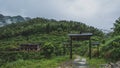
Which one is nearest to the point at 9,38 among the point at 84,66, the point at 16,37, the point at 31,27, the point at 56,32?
the point at 16,37

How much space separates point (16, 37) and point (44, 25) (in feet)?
27.0

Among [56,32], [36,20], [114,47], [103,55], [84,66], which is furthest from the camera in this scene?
[36,20]

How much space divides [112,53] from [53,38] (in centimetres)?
5527

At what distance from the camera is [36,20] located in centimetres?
9188

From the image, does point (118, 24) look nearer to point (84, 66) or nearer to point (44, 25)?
point (84, 66)

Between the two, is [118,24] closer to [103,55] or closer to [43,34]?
[103,55]

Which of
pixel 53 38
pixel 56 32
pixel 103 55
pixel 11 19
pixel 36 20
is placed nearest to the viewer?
pixel 103 55

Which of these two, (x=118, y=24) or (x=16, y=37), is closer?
(x=118, y=24)

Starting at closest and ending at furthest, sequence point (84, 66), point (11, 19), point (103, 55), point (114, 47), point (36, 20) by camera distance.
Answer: point (84, 66) < point (114, 47) < point (103, 55) < point (36, 20) < point (11, 19)

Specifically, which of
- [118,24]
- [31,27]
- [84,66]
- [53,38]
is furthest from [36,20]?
[84,66]

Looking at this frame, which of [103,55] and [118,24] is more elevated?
[118,24]

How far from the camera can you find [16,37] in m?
77.9

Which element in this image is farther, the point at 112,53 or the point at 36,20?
the point at 36,20

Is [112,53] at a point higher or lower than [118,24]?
lower
